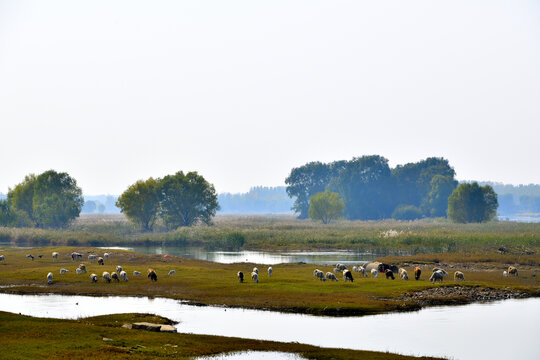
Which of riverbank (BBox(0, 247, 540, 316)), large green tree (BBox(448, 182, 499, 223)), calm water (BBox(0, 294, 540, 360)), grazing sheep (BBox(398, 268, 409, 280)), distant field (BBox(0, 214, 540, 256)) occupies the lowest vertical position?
calm water (BBox(0, 294, 540, 360))

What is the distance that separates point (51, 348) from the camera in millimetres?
30266

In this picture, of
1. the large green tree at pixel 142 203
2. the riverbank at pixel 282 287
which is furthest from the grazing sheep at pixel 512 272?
the large green tree at pixel 142 203

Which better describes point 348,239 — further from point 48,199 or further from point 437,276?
point 48,199

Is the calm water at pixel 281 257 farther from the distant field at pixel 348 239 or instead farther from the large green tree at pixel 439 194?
the large green tree at pixel 439 194

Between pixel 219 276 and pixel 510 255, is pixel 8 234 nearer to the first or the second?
pixel 219 276

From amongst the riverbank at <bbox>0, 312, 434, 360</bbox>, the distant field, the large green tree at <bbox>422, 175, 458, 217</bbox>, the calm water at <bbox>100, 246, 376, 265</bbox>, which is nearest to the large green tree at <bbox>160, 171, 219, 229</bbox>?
the distant field

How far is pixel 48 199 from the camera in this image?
148 metres

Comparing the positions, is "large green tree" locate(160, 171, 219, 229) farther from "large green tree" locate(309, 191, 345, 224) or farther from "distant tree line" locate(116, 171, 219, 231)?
"large green tree" locate(309, 191, 345, 224)

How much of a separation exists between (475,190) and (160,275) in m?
110

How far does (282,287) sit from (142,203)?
9946 cm

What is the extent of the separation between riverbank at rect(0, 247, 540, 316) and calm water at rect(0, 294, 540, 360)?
2.07 meters

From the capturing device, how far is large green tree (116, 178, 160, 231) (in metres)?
147

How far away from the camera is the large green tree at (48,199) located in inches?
5778

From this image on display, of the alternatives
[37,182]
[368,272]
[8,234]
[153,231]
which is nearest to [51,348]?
[368,272]
